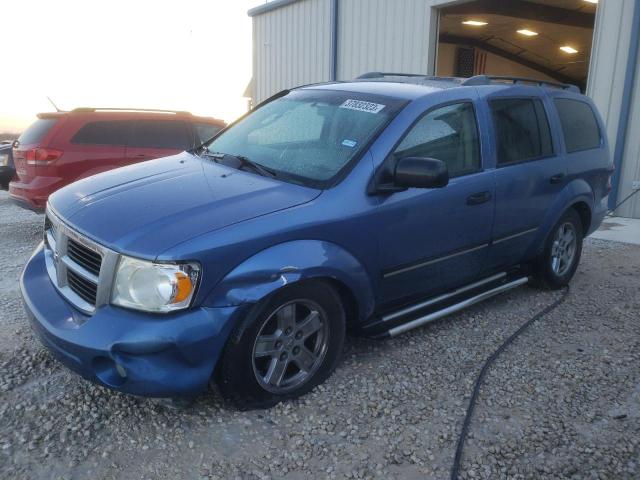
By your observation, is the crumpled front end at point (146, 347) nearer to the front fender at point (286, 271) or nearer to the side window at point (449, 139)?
the front fender at point (286, 271)

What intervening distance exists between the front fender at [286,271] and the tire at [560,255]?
2.27 meters

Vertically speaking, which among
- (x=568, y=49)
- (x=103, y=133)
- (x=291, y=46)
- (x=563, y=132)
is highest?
(x=568, y=49)

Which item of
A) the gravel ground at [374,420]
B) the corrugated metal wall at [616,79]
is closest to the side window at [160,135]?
the gravel ground at [374,420]

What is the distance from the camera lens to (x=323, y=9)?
11.8 meters

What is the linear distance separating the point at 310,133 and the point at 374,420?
5.91 ft

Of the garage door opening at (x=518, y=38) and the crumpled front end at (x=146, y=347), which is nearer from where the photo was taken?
the crumpled front end at (x=146, y=347)

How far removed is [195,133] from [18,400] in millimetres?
5099

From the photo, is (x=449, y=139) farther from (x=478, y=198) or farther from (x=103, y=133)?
(x=103, y=133)

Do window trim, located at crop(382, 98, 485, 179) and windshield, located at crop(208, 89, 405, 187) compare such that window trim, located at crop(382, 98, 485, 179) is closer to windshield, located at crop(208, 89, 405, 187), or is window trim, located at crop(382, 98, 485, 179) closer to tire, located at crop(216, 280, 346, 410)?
windshield, located at crop(208, 89, 405, 187)

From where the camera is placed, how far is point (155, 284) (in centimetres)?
258

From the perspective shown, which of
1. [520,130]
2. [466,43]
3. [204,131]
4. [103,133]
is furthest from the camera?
[466,43]

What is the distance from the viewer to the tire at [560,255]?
4812 mm

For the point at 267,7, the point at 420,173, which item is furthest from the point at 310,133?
the point at 267,7

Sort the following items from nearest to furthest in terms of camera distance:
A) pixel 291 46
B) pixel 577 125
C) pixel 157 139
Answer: pixel 577 125 → pixel 157 139 → pixel 291 46
